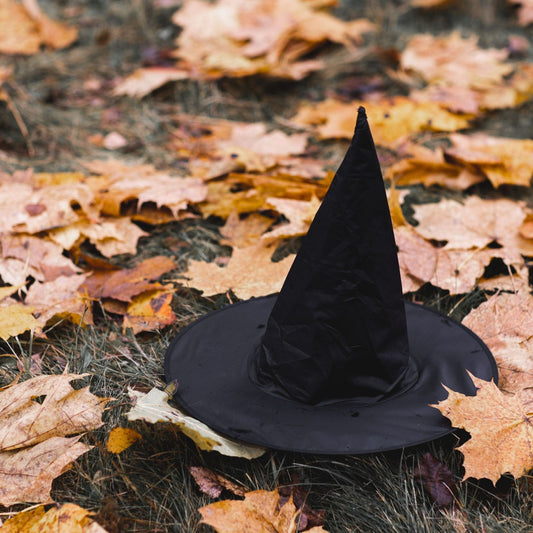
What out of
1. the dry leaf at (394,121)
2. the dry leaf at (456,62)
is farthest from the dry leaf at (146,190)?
the dry leaf at (456,62)

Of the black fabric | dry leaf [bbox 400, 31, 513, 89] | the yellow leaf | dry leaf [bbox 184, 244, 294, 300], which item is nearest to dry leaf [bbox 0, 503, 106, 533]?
the black fabric

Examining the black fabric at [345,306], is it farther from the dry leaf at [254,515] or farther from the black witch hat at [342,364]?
the dry leaf at [254,515]

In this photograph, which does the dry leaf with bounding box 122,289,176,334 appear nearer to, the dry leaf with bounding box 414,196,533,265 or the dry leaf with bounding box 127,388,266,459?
the dry leaf with bounding box 127,388,266,459

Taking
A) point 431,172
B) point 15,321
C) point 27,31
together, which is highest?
point 27,31

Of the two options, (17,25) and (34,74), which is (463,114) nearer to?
(34,74)

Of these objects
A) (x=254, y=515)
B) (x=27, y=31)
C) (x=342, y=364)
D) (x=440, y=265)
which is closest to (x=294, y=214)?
(x=440, y=265)

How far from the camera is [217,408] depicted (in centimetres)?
125

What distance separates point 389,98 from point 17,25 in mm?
2705

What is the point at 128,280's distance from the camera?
6.20 feet

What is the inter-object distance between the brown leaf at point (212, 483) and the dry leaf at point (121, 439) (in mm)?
149

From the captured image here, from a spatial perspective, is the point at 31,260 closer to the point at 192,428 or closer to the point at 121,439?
the point at 121,439

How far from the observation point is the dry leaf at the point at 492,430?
3.80 feet

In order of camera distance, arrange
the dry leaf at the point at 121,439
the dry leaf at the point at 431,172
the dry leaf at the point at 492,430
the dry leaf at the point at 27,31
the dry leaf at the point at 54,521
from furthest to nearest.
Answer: the dry leaf at the point at 27,31
the dry leaf at the point at 431,172
the dry leaf at the point at 121,439
the dry leaf at the point at 492,430
the dry leaf at the point at 54,521

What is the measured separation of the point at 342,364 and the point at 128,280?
2.95 feet
